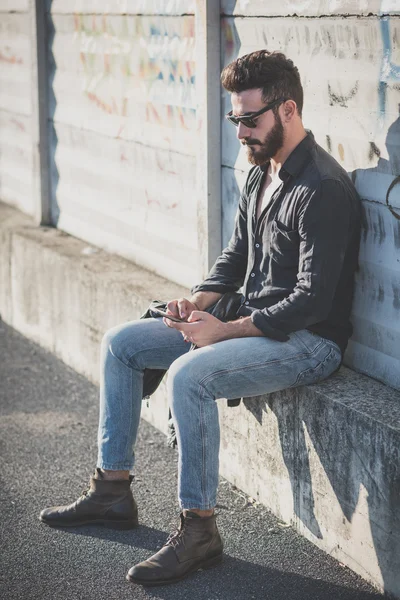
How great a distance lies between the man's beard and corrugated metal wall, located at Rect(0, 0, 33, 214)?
12.1 feet

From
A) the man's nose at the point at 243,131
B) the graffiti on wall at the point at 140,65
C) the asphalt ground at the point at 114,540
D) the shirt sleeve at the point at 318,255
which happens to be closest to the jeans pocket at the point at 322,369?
the shirt sleeve at the point at 318,255

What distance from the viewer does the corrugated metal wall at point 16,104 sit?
728 cm

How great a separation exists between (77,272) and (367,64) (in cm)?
276

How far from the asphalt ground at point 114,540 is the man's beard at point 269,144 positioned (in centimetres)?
155

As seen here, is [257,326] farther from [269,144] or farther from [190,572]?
[190,572]

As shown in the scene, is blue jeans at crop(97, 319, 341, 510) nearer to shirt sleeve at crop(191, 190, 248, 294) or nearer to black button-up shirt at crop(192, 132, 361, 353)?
black button-up shirt at crop(192, 132, 361, 353)

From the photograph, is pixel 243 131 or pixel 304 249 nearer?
pixel 304 249

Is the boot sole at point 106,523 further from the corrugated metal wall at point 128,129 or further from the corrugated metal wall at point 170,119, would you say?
the corrugated metal wall at point 128,129

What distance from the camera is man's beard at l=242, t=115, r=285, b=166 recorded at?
3.82m

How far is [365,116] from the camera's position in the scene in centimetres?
377

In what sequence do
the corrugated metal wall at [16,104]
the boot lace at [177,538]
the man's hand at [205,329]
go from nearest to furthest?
the boot lace at [177,538] → the man's hand at [205,329] → the corrugated metal wall at [16,104]

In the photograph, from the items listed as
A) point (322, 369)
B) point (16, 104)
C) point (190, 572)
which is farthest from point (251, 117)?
point (16, 104)

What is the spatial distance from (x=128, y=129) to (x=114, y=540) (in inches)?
109

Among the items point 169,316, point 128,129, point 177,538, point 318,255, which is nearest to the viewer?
point 318,255
